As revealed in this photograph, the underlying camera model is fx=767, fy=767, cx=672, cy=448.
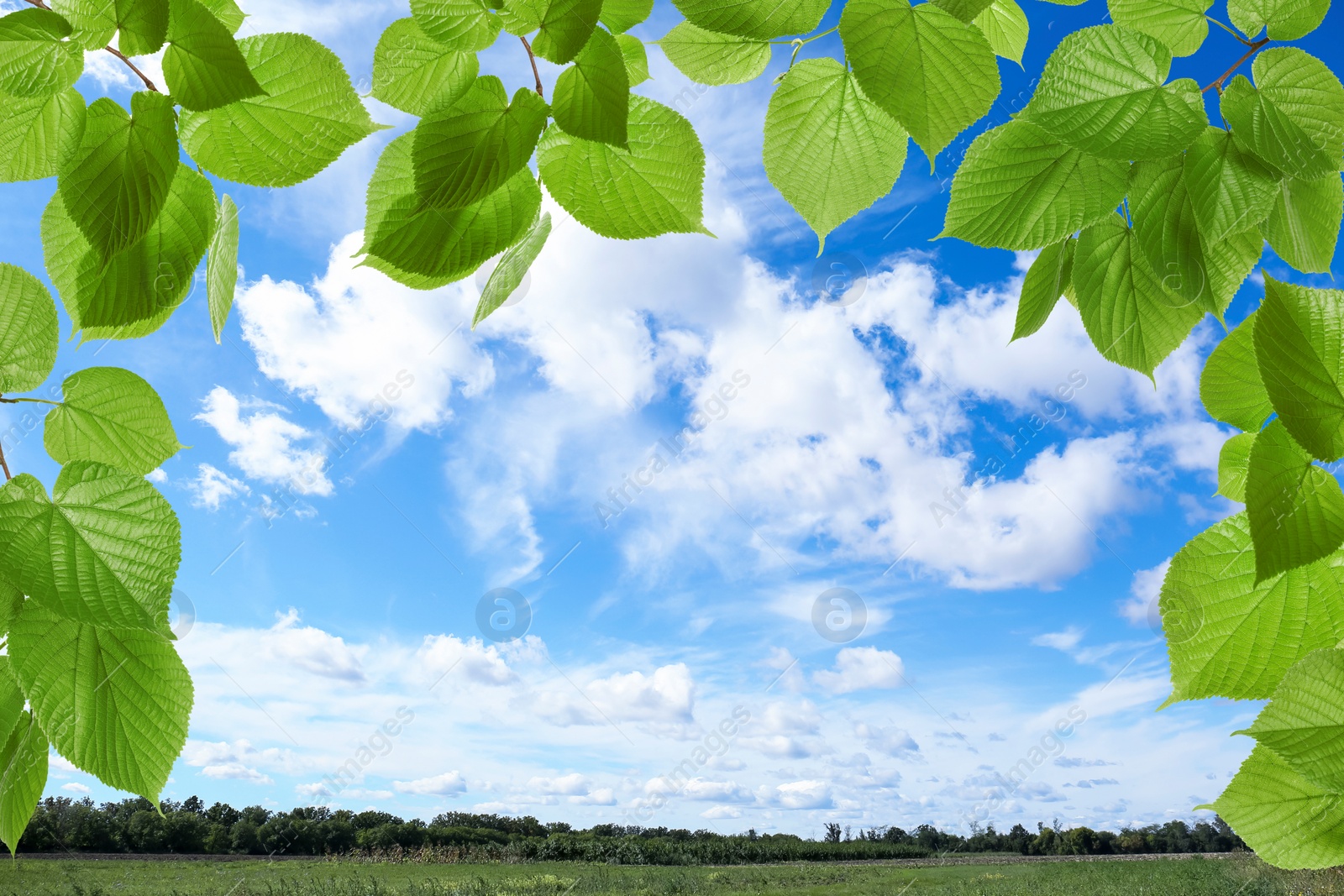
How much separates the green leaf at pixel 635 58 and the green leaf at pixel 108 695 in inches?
12.3

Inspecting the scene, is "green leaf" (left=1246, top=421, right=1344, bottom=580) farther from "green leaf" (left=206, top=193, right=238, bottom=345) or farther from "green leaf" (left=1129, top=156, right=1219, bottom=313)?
"green leaf" (left=206, top=193, right=238, bottom=345)

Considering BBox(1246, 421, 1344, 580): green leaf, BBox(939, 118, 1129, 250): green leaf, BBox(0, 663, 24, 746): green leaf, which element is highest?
BBox(939, 118, 1129, 250): green leaf

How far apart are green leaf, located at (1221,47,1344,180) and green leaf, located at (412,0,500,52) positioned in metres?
0.33

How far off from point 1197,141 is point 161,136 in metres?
0.44

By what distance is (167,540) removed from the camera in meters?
0.30

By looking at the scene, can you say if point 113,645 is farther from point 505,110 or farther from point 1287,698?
point 1287,698

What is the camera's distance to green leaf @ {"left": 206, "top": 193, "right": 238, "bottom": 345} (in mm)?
337

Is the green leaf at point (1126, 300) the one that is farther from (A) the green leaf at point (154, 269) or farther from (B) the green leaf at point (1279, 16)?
(A) the green leaf at point (154, 269)

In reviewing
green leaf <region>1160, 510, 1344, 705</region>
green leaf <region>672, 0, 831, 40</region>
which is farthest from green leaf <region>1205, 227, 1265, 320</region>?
green leaf <region>672, 0, 831, 40</region>

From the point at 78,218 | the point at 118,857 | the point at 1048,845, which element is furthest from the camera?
the point at 1048,845

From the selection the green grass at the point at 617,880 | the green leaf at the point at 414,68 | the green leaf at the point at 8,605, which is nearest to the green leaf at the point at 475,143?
the green leaf at the point at 414,68

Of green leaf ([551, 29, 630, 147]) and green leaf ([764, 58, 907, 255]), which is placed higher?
green leaf ([764, 58, 907, 255])

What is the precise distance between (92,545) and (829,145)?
346mm

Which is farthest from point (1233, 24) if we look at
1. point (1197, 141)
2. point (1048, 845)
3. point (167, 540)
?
point (1048, 845)
